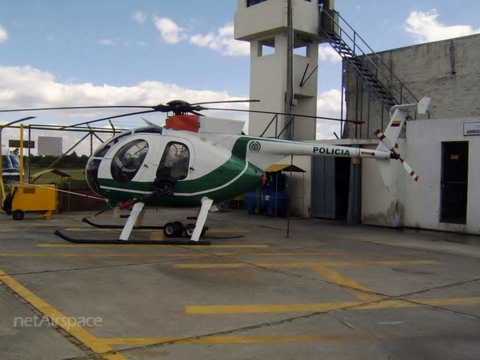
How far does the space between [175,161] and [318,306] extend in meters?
6.12

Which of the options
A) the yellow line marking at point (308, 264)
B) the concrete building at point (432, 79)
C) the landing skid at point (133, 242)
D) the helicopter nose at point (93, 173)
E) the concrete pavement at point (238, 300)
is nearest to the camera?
the concrete pavement at point (238, 300)

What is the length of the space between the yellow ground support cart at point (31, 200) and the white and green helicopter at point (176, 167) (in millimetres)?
4280

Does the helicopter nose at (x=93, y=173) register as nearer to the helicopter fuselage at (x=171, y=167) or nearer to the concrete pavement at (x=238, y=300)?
the helicopter fuselage at (x=171, y=167)

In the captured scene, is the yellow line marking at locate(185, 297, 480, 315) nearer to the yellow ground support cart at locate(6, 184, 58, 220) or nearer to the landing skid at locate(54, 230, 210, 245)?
the landing skid at locate(54, 230, 210, 245)

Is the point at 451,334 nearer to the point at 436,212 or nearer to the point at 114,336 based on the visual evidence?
the point at 114,336

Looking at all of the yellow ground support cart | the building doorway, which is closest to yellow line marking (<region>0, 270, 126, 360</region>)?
the yellow ground support cart

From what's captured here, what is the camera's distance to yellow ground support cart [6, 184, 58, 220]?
50.0 feet

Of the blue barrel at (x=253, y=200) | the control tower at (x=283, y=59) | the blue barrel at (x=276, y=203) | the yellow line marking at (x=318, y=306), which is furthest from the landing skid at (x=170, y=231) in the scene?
the control tower at (x=283, y=59)

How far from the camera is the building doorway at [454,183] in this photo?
1410 cm

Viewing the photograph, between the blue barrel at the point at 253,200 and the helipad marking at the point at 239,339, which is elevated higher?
the blue barrel at the point at 253,200

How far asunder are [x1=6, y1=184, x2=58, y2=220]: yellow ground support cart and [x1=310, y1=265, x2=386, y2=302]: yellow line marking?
952cm

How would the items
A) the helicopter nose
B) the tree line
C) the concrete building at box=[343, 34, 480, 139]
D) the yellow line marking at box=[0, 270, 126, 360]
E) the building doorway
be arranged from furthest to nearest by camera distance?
1. the tree line
2. the concrete building at box=[343, 34, 480, 139]
3. the building doorway
4. the helicopter nose
5. the yellow line marking at box=[0, 270, 126, 360]

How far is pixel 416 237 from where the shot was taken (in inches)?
542

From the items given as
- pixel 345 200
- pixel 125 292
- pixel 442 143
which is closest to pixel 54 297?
pixel 125 292
